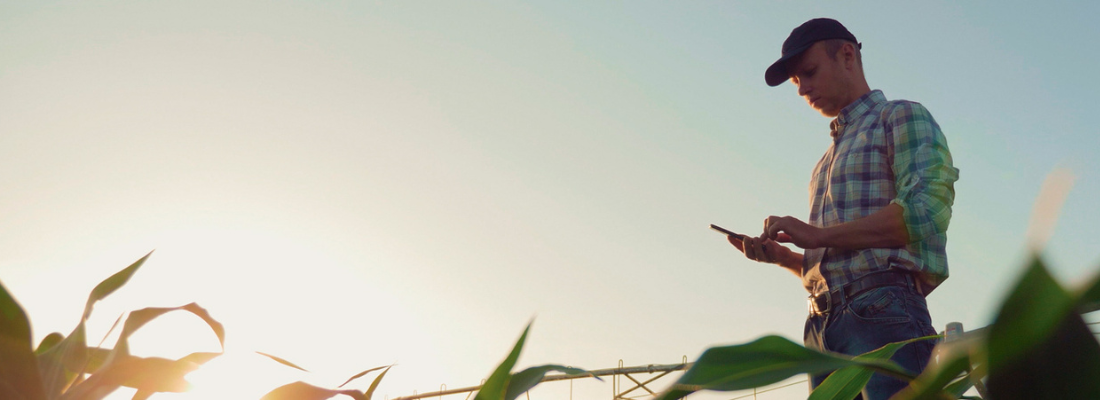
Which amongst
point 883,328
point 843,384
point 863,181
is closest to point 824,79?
point 863,181

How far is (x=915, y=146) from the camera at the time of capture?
169cm

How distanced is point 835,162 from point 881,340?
18.5 inches

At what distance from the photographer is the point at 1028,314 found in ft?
0.54

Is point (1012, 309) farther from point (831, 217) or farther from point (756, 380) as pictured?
point (831, 217)

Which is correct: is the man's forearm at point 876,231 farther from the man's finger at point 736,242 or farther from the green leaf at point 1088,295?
the green leaf at point 1088,295

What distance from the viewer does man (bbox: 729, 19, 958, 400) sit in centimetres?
158

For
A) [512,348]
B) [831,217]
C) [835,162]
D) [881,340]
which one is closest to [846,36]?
[835,162]

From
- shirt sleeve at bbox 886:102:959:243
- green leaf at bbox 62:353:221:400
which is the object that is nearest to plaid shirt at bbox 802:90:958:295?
shirt sleeve at bbox 886:102:959:243

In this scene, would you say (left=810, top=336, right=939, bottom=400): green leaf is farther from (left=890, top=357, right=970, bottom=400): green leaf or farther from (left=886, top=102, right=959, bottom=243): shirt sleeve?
(left=886, top=102, right=959, bottom=243): shirt sleeve

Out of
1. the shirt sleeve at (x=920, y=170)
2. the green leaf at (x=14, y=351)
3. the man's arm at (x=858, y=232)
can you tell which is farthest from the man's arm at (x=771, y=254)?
the green leaf at (x=14, y=351)

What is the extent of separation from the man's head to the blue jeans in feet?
1.99

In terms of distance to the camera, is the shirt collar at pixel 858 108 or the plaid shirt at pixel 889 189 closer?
the plaid shirt at pixel 889 189

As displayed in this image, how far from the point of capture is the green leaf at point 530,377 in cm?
40

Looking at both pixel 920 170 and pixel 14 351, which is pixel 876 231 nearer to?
pixel 920 170
